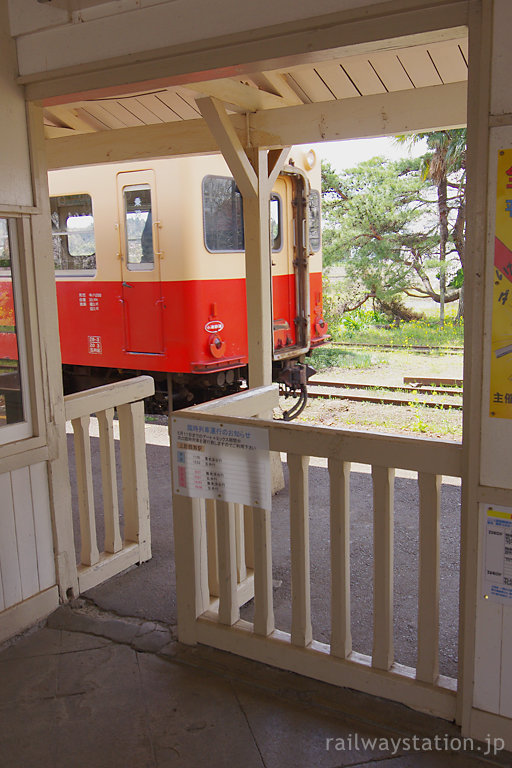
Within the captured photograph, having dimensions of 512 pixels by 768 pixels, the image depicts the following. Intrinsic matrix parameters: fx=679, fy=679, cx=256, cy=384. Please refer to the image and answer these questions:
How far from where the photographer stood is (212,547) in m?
3.09

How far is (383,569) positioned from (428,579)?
0.56ft

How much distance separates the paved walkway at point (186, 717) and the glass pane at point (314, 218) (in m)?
6.00

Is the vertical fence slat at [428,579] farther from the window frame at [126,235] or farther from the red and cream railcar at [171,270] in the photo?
the window frame at [126,235]

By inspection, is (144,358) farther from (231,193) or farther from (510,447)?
(510,447)

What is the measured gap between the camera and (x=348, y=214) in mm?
20344

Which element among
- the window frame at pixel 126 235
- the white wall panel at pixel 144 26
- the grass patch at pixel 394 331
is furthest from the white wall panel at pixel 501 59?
the grass patch at pixel 394 331

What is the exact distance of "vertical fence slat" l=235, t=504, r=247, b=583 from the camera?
3.24m

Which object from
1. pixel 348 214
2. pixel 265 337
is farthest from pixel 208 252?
pixel 348 214

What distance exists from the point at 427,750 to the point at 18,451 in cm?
206

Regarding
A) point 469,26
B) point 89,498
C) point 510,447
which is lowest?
point 89,498

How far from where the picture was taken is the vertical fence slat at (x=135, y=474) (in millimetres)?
3781

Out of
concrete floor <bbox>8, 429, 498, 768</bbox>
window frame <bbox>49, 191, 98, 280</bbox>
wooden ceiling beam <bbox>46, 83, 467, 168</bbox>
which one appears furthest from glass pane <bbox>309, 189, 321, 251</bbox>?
concrete floor <bbox>8, 429, 498, 768</bbox>

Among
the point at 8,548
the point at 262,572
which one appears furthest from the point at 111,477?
the point at 262,572

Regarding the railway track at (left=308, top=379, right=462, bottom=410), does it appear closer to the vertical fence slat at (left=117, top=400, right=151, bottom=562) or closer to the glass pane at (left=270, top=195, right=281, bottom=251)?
the glass pane at (left=270, top=195, right=281, bottom=251)
